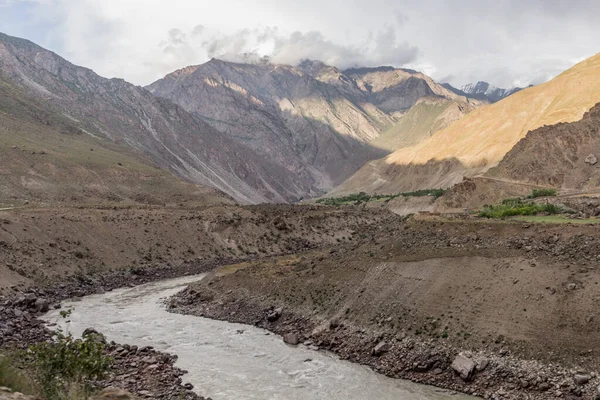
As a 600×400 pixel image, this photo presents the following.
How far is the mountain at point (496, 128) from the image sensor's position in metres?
126

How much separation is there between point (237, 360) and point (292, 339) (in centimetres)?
386

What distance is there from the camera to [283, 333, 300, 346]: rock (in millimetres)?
31047

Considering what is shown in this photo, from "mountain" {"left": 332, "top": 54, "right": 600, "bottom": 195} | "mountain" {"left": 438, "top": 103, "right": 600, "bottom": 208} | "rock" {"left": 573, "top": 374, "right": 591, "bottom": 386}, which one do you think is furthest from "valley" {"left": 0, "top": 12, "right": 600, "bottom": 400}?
"mountain" {"left": 332, "top": 54, "right": 600, "bottom": 195}

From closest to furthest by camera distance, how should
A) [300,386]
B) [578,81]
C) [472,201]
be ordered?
[300,386] → [472,201] → [578,81]

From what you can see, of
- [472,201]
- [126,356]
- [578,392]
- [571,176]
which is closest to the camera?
[578,392]

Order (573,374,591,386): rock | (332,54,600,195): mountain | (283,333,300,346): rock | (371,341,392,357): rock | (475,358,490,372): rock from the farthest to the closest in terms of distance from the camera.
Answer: (332,54,600,195): mountain < (283,333,300,346): rock < (371,341,392,357): rock < (475,358,490,372): rock < (573,374,591,386): rock

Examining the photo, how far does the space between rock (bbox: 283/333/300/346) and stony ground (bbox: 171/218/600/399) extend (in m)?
0.09

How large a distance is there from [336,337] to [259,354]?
179 inches

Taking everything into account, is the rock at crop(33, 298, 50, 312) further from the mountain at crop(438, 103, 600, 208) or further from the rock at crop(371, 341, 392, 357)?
the mountain at crop(438, 103, 600, 208)

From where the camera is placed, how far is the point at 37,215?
59.4 m

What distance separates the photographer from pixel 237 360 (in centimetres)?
2880

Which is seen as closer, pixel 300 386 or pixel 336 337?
pixel 300 386

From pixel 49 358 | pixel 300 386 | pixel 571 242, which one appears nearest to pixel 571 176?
pixel 571 242

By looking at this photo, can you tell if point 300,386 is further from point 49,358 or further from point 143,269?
point 143,269
